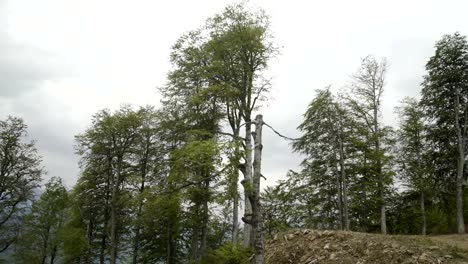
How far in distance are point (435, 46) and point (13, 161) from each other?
30609mm

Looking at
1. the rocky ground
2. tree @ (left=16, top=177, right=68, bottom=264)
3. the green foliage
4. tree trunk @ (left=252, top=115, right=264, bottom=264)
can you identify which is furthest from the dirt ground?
tree @ (left=16, top=177, right=68, bottom=264)

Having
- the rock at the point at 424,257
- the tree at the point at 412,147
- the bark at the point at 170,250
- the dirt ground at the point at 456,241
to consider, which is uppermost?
the tree at the point at 412,147

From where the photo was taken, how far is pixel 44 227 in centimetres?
2789

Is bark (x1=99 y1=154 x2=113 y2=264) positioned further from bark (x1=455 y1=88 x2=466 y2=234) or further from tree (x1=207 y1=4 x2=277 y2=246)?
bark (x1=455 y1=88 x2=466 y2=234)

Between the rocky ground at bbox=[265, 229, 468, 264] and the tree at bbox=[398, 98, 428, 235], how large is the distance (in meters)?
15.3

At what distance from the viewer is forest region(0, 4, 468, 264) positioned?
16266 mm

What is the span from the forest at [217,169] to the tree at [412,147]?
0.09 m

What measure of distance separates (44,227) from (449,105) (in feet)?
104

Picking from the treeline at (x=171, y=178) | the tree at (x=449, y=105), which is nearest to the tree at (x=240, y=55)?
the treeline at (x=171, y=178)

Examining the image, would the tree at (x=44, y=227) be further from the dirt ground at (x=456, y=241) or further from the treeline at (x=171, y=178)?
the dirt ground at (x=456, y=241)

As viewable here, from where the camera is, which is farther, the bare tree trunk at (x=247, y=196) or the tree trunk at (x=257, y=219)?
the bare tree trunk at (x=247, y=196)

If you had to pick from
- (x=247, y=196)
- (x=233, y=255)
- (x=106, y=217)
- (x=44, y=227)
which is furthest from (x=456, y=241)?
(x=44, y=227)

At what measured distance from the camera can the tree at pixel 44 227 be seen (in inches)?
1083

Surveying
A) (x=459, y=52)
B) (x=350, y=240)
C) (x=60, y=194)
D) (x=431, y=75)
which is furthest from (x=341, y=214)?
(x=60, y=194)
